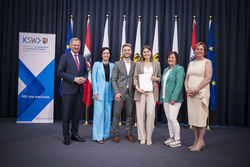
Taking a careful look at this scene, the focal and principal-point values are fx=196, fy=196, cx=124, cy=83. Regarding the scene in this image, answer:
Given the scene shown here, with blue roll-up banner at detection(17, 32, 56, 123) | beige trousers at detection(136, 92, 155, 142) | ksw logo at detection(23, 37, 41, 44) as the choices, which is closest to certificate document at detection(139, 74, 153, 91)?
beige trousers at detection(136, 92, 155, 142)

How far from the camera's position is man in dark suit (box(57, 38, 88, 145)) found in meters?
3.14

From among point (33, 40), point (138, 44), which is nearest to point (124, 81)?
point (138, 44)

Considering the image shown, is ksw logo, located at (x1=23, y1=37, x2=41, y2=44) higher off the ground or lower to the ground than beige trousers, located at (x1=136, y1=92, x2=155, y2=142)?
higher

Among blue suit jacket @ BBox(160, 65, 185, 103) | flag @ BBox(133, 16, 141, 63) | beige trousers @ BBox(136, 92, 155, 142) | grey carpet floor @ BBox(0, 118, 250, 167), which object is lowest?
grey carpet floor @ BBox(0, 118, 250, 167)

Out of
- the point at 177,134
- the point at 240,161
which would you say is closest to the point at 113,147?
the point at 177,134

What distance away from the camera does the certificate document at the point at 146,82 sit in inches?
123

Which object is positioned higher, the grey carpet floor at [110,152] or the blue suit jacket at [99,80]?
the blue suit jacket at [99,80]

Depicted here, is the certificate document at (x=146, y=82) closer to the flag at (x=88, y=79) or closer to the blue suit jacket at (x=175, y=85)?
the blue suit jacket at (x=175, y=85)

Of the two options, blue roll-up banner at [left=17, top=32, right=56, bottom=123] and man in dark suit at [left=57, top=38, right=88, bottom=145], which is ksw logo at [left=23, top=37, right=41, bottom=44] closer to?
blue roll-up banner at [left=17, top=32, right=56, bottom=123]

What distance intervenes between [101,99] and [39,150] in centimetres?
119

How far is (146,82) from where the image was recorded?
3.13m

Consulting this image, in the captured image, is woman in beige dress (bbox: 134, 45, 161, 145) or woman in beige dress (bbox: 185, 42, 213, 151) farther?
woman in beige dress (bbox: 134, 45, 161, 145)

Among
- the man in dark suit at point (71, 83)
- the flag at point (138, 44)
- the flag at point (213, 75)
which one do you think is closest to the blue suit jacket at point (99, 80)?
the man in dark suit at point (71, 83)

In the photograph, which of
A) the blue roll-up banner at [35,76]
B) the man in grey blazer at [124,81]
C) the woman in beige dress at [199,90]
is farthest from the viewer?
A: the blue roll-up banner at [35,76]
